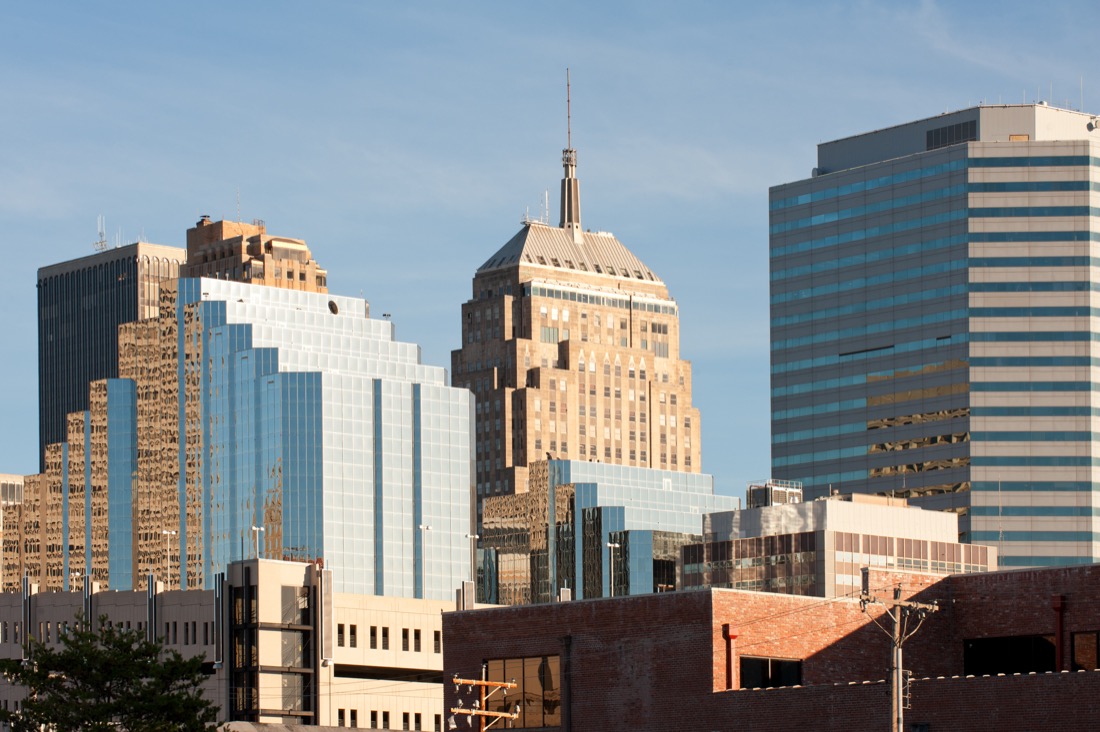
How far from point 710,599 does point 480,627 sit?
1520 cm

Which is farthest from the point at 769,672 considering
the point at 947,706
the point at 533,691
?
the point at 947,706

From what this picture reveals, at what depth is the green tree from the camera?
96.3m

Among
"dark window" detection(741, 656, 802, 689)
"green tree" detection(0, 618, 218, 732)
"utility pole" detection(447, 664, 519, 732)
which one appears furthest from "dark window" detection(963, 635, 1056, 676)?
"green tree" detection(0, 618, 218, 732)

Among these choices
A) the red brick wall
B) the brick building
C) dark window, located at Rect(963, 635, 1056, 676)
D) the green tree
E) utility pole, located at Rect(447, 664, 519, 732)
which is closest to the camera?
the red brick wall

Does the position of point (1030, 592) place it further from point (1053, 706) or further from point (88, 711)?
point (88, 711)

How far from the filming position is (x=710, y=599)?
104 m

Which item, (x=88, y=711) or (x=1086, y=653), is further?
(x=1086, y=653)

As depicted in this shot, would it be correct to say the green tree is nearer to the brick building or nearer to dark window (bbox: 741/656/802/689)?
the brick building

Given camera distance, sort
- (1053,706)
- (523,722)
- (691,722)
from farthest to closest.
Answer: (523,722), (691,722), (1053,706)

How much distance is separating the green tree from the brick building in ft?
60.5

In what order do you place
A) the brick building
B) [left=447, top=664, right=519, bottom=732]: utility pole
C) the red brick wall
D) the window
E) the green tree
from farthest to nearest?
1. the window
2. [left=447, top=664, right=519, bottom=732]: utility pole
3. the brick building
4. the green tree
5. the red brick wall

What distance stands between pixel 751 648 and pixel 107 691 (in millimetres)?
30173

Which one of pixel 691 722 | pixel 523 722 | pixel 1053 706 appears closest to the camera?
pixel 1053 706

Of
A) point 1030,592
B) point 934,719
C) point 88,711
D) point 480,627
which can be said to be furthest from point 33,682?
point 1030,592
